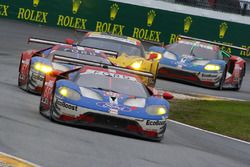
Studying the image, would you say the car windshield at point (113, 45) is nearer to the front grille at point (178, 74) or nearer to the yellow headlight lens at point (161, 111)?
the front grille at point (178, 74)

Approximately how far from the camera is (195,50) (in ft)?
83.5

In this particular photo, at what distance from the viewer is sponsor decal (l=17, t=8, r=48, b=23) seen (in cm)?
3453

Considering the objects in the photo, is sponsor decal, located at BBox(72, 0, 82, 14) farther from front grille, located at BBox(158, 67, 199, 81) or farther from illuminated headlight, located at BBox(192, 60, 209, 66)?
illuminated headlight, located at BBox(192, 60, 209, 66)

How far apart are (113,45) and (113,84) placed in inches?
304

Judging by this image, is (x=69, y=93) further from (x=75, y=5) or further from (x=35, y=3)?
(x=75, y=5)

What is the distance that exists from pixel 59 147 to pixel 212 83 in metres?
14.6

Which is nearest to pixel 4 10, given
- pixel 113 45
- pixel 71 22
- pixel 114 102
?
pixel 71 22

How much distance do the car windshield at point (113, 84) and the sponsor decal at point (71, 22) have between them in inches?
807

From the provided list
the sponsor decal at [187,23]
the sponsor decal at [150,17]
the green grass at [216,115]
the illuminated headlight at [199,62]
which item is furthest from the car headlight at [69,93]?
the sponsor decal at [187,23]

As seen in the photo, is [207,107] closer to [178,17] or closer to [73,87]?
[73,87]

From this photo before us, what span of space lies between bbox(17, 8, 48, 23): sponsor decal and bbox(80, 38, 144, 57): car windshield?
42.8 ft

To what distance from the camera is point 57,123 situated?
13227 mm

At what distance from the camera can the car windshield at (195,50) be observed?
25.3 m

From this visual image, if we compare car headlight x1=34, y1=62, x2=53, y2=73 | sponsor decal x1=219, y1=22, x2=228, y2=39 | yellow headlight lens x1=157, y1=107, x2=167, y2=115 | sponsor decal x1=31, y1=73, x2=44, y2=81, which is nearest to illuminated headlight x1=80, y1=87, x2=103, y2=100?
yellow headlight lens x1=157, y1=107, x2=167, y2=115
